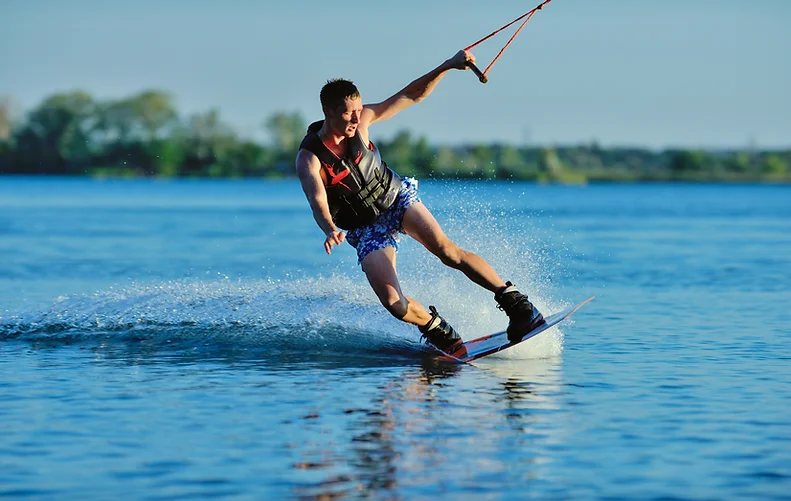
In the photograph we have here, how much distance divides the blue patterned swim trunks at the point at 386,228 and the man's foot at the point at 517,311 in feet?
2.84

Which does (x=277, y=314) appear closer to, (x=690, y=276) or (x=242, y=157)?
(x=690, y=276)

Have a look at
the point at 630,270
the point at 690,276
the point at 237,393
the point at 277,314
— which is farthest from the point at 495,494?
the point at 630,270

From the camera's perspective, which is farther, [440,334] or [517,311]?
[440,334]

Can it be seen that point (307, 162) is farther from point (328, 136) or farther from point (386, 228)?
Result: point (386, 228)

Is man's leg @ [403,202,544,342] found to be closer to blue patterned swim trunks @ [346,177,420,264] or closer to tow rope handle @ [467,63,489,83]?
blue patterned swim trunks @ [346,177,420,264]

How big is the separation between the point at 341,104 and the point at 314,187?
591mm

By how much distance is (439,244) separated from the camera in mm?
8633

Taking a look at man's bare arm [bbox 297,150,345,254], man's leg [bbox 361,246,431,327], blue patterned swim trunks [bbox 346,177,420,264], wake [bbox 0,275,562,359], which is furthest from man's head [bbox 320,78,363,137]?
wake [bbox 0,275,562,359]

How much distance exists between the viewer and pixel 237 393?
809 centimetres

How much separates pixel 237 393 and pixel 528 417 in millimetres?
1998

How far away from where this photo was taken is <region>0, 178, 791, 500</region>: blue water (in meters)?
5.86

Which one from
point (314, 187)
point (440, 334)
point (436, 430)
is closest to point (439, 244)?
point (440, 334)

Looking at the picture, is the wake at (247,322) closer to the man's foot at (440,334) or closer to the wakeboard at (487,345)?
the wakeboard at (487,345)

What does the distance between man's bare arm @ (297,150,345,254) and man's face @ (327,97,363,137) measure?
0.84ft
